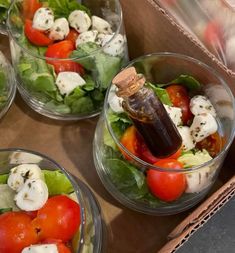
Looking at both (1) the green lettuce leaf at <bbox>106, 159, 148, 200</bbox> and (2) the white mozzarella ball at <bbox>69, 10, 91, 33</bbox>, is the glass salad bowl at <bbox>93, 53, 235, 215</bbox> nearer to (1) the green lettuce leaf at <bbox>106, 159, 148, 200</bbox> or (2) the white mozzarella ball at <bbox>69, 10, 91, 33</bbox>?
(1) the green lettuce leaf at <bbox>106, 159, 148, 200</bbox>

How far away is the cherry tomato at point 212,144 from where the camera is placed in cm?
78

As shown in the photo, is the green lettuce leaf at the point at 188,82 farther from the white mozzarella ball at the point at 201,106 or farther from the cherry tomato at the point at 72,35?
the cherry tomato at the point at 72,35

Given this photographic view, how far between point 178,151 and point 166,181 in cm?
6

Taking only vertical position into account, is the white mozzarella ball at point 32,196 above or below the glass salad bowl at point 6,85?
above

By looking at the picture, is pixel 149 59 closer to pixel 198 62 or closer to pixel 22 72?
pixel 198 62

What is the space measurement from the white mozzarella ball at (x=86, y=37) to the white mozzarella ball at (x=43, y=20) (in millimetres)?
56

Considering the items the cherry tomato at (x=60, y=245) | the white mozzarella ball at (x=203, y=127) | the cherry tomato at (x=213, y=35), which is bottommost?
the cherry tomato at (x=60, y=245)

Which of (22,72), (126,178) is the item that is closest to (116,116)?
(126,178)

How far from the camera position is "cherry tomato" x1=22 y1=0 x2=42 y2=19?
911mm

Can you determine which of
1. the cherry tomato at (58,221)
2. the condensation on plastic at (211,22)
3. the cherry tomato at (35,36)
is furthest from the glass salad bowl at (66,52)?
the cherry tomato at (58,221)

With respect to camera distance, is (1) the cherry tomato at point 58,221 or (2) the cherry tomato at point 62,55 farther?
(2) the cherry tomato at point 62,55

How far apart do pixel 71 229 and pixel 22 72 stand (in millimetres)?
298

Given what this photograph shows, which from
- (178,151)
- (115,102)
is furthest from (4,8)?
(178,151)

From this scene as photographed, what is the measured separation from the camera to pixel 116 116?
771 millimetres
